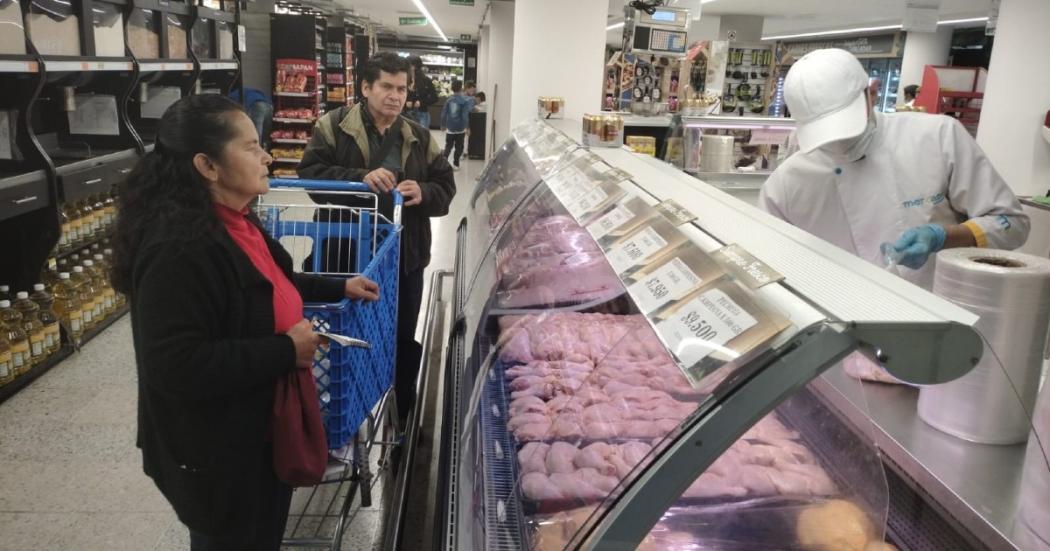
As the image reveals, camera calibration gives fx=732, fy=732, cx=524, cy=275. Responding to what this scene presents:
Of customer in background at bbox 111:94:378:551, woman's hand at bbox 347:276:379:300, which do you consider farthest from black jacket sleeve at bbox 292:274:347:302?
customer in background at bbox 111:94:378:551

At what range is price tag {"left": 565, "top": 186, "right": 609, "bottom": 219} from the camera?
1768 mm

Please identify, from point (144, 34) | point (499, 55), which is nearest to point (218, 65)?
point (144, 34)

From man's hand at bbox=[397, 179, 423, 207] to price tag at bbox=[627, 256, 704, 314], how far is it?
2.06 meters

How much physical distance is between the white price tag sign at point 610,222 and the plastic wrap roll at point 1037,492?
2.48ft

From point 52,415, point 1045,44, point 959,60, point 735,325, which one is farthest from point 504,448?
point 959,60

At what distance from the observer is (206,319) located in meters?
1.63

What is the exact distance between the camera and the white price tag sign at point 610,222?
150cm

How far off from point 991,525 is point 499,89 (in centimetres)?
1396

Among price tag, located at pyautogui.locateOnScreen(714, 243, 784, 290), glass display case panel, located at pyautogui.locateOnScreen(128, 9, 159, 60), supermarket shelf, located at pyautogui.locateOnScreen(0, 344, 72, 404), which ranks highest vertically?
glass display case panel, located at pyautogui.locateOnScreen(128, 9, 159, 60)

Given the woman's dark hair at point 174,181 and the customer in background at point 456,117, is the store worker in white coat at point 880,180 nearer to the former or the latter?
the woman's dark hair at point 174,181

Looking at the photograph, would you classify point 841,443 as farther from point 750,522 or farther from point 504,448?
point 504,448

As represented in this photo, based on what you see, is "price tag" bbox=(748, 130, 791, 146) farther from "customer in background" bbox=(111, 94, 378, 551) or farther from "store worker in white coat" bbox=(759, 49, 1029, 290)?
"customer in background" bbox=(111, 94, 378, 551)

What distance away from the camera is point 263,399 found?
5.83ft

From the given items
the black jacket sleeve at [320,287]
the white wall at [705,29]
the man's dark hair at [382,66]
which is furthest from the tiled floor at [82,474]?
the white wall at [705,29]
